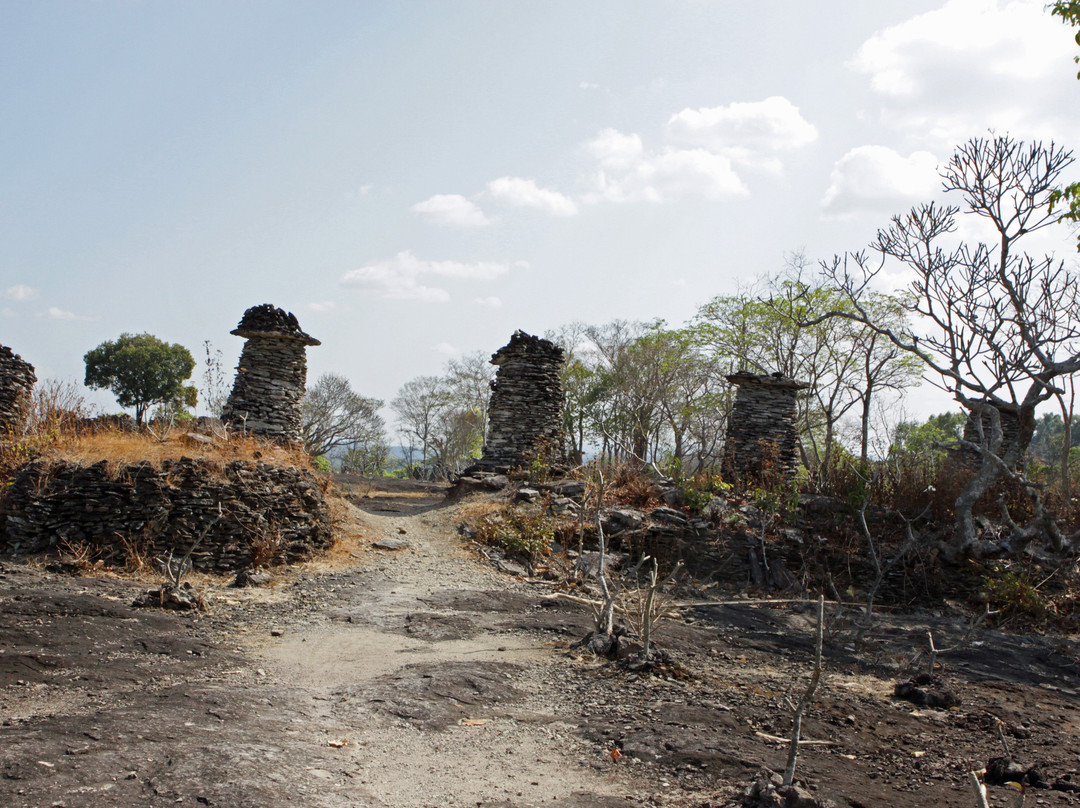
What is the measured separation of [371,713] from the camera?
497cm

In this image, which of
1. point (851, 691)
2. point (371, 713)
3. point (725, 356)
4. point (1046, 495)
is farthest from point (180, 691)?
point (725, 356)

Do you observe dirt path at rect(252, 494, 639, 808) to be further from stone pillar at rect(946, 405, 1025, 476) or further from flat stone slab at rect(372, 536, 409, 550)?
stone pillar at rect(946, 405, 1025, 476)

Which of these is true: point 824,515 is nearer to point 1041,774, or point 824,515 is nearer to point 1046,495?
point 1046,495

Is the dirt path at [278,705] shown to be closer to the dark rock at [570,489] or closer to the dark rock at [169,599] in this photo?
the dark rock at [169,599]

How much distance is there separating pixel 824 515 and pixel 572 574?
17.9ft

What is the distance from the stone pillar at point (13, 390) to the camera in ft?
40.8

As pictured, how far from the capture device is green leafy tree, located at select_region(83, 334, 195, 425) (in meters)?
29.2

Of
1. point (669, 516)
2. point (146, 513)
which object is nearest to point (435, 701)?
point (146, 513)

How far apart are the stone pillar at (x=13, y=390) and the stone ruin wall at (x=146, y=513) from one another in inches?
141

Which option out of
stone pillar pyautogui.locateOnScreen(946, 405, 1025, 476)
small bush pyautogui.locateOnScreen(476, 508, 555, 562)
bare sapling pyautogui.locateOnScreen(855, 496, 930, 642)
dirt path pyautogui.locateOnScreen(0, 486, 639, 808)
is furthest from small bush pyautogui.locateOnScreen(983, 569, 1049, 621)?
dirt path pyautogui.locateOnScreen(0, 486, 639, 808)

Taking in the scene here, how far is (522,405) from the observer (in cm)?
1662

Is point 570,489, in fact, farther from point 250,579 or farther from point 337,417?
point 337,417

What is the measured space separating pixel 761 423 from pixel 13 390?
46.2 ft

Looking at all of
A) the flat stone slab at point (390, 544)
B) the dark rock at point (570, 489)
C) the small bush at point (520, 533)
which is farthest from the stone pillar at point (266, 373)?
the dark rock at point (570, 489)
